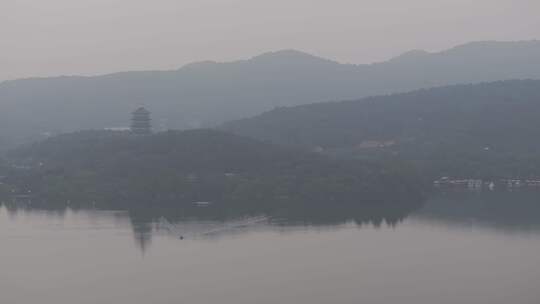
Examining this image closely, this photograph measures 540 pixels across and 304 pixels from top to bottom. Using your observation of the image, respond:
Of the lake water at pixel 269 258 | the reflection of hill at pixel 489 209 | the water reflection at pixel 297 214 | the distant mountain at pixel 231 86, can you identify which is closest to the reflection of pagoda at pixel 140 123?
the water reflection at pixel 297 214

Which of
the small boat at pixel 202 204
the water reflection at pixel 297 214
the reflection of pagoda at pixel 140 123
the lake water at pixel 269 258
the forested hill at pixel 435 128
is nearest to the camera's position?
the lake water at pixel 269 258

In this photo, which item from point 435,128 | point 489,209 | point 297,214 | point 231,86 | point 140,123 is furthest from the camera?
point 231,86

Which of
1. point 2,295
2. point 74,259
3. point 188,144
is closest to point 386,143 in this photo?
point 188,144

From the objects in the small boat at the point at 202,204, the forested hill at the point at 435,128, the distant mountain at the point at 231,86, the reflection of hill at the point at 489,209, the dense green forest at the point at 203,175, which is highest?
the distant mountain at the point at 231,86

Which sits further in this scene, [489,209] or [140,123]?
[140,123]

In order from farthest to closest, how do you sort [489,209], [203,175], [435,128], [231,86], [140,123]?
1. [231,86]
2. [435,128]
3. [140,123]
4. [203,175]
5. [489,209]

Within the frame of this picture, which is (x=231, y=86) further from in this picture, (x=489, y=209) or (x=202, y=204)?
(x=489, y=209)

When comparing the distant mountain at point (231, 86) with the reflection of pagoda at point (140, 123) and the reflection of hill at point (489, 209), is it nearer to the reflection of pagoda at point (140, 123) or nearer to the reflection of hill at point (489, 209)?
the reflection of pagoda at point (140, 123)

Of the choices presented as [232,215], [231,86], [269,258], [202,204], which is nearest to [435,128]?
[202,204]
